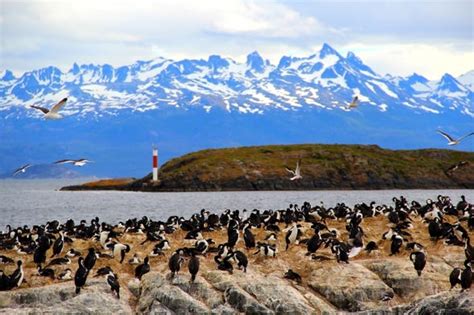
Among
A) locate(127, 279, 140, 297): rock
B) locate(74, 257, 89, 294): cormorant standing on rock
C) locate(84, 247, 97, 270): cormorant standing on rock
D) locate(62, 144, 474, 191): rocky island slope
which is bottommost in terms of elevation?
locate(127, 279, 140, 297): rock

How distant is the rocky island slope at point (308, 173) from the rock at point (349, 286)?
5568 inches

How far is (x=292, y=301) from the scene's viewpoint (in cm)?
3606

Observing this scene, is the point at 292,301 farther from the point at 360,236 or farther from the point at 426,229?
the point at 426,229

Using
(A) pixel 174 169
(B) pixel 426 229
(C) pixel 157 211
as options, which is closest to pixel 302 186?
(A) pixel 174 169

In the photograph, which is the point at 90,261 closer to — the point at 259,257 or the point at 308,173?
the point at 259,257

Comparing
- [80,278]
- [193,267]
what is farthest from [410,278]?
[80,278]

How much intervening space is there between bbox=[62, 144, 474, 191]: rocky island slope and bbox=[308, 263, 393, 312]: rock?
464 feet

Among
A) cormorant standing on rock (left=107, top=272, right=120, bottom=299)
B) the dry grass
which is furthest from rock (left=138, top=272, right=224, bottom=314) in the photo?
cormorant standing on rock (left=107, top=272, right=120, bottom=299)

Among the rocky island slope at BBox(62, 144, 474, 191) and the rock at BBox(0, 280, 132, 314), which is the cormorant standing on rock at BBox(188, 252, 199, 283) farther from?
the rocky island slope at BBox(62, 144, 474, 191)

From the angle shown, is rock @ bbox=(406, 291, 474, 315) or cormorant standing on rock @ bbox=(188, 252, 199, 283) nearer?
rock @ bbox=(406, 291, 474, 315)

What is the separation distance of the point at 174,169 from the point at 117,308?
15841 cm

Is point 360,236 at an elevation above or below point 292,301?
above

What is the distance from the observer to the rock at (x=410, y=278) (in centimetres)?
3778

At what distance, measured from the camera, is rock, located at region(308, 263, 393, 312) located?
3697 centimetres
